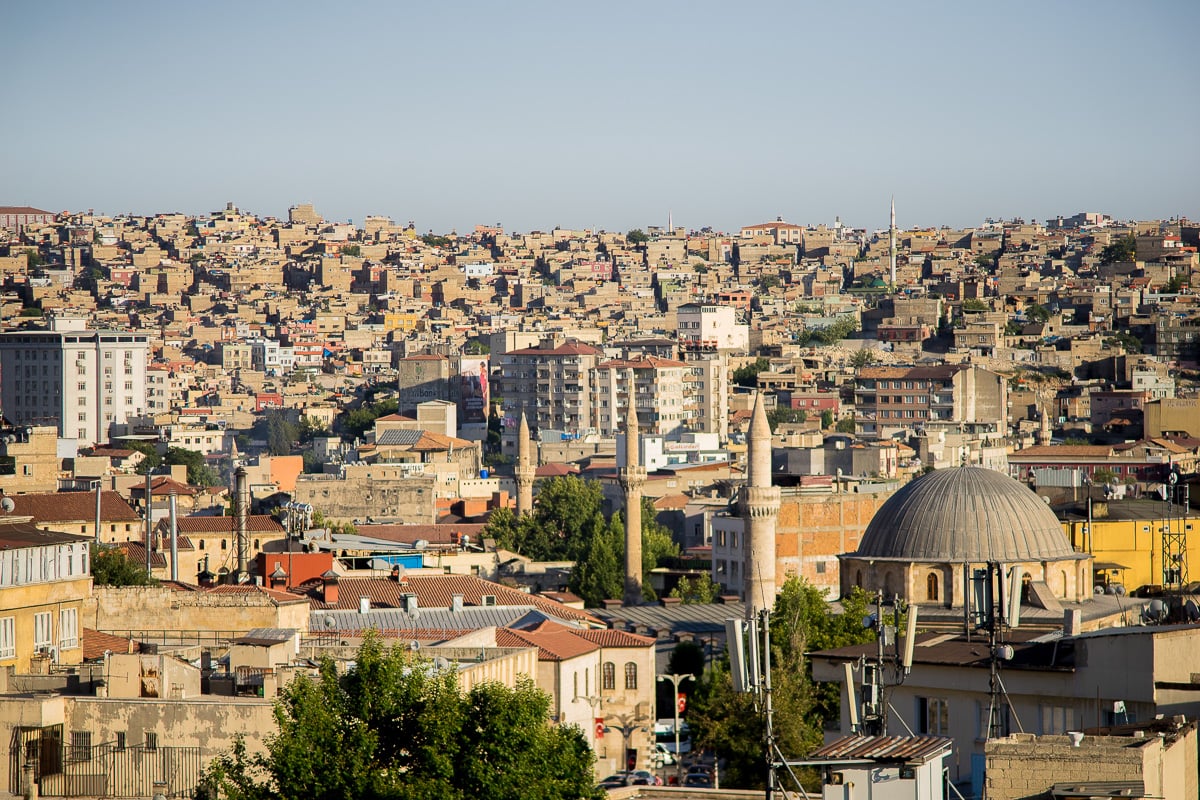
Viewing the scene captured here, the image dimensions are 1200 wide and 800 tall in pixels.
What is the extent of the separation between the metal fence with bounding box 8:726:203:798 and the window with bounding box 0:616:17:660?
9.03ft

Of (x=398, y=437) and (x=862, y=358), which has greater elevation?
(x=862, y=358)

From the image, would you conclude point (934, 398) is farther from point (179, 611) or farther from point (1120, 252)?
point (179, 611)

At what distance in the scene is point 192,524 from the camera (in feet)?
157

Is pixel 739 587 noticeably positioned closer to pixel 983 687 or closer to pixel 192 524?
pixel 192 524

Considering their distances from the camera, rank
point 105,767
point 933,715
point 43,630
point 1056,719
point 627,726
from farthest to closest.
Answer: point 627,726 → point 43,630 → point 933,715 → point 1056,719 → point 105,767

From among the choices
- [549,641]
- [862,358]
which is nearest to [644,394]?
[862,358]

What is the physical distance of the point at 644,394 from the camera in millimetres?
98125

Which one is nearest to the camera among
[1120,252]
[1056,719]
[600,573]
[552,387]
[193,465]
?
[1056,719]

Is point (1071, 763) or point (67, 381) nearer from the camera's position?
point (1071, 763)

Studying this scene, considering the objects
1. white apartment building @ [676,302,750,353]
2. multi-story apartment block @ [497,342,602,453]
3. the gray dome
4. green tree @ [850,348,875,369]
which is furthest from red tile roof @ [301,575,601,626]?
→ white apartment building @ [676,302,750,353]

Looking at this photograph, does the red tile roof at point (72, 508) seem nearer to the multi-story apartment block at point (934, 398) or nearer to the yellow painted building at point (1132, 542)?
the yellow painted building at point (1132, 542)

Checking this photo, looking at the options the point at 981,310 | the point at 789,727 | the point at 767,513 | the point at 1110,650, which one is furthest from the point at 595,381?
the point at 1110,650

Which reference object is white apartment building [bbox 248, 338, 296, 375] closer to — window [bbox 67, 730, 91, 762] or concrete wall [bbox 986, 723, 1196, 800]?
window [bbox 67, 730, 91, 762]

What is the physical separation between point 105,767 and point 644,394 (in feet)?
270
